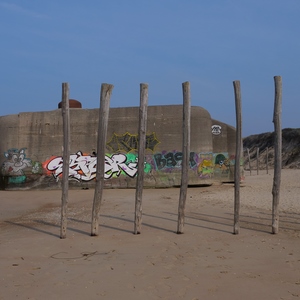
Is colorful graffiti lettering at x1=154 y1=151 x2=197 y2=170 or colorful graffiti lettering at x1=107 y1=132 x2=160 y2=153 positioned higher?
colorful graffiti lettering at x1=107 y1=132 x2=160 y2=153

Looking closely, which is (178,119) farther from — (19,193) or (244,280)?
(244,280)

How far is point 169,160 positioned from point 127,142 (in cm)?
189

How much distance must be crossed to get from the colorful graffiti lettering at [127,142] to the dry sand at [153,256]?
615cm

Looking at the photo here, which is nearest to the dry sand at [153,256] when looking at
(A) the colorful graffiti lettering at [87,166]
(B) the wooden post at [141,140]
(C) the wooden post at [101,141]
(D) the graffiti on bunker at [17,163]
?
(B) the wooden post at [141,140]

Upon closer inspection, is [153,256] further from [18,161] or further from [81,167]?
[18,161]

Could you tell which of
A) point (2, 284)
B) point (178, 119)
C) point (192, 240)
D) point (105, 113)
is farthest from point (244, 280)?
point (178, 119)

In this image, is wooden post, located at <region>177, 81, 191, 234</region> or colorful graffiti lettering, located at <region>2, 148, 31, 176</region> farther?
colorful graffiti lettering, located at <region>2, 148, 31, 176</region>

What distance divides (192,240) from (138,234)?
116 centimetres

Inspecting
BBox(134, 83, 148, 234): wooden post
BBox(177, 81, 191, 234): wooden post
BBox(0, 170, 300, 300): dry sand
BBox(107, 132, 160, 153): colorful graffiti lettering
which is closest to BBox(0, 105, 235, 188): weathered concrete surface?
BBox(107, 132, 160, 153): colorful graffiti lettering

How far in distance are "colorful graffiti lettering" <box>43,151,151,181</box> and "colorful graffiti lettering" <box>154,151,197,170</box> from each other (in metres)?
0.46

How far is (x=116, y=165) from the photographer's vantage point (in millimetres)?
18703

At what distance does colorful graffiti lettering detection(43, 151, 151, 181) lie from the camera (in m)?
18.6

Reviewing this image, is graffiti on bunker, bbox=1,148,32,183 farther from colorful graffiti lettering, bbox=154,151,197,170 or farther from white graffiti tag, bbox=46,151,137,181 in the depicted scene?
colorful graffiti lettering, bbox=154,151,197,170

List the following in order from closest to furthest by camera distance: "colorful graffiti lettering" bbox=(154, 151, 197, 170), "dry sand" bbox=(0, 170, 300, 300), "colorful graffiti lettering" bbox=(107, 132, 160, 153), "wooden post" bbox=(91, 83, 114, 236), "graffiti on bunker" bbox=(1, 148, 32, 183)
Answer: "dry sand" bbox=(0, 170, 300, 300), "wooden post" bbox=(91, 83, 114, 236), "colorful graffiti lettering" bbox=(154, 151, 197, 170), "colorful graffiti lettering" bbox=(107, 132, 160, 153), "graffiti on bunker" bbox=(1, 148, 32, 183)
